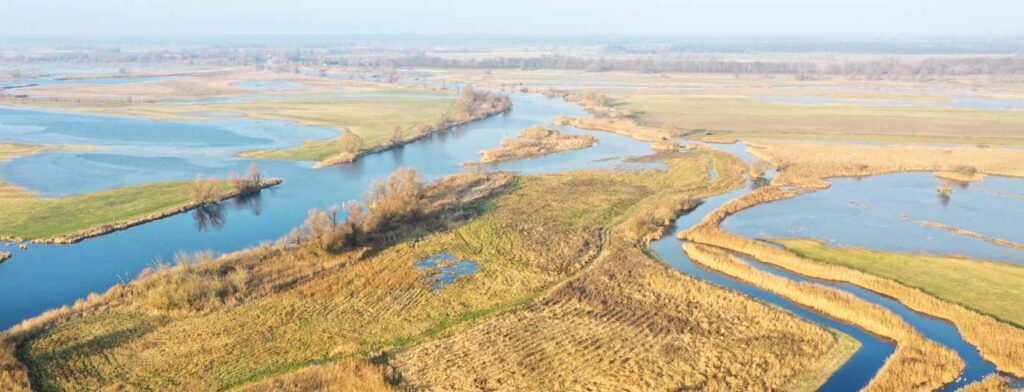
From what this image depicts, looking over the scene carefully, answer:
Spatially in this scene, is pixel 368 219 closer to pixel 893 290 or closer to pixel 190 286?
pixel 190 286

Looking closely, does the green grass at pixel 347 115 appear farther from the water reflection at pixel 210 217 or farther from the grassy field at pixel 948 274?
the grassy field at pixel 948 274

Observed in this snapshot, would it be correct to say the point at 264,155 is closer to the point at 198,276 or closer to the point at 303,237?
the point at 303,237

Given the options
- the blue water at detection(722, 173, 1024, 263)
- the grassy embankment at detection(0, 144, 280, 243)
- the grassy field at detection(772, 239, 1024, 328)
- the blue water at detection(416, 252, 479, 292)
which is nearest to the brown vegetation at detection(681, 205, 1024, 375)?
the grassy field at detection(772, 239, 1024, 328)

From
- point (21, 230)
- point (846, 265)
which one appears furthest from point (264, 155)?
point (846, 265)

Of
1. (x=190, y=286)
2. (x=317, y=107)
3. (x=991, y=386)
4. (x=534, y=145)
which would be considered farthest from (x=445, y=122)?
(x=991, y=386)

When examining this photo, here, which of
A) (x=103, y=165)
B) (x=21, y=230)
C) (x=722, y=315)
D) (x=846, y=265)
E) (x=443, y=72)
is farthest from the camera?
(x=443, y=72)

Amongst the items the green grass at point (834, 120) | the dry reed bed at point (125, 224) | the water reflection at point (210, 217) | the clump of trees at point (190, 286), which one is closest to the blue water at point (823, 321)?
the clump of trees at point (190, 286)

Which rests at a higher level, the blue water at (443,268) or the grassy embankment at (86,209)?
the grassy embankment at (86,209)
